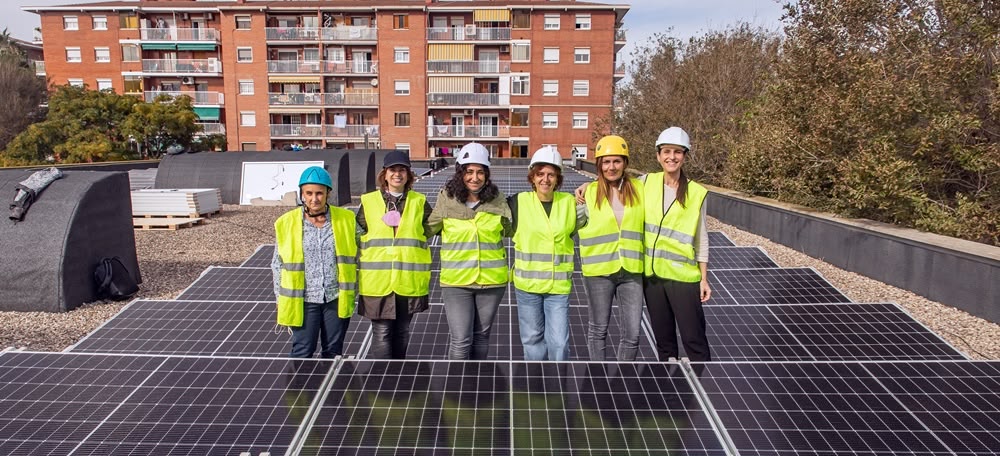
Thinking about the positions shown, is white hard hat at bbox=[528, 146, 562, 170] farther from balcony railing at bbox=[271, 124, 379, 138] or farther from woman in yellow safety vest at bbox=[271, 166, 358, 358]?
balcony railing at bbox=[271, 124, 379, 138]

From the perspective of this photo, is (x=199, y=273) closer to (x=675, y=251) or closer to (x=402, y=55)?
(x=675, y=251)

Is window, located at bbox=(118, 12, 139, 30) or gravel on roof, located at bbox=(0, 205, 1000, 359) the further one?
window, located at bbox=(118, 12, 139, 30)

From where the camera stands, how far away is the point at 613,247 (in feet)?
14.9

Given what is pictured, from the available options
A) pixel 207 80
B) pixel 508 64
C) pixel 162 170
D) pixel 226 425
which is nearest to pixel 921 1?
pixel 226 425

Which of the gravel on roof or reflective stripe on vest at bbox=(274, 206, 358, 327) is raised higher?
reflective stripe on vest at bbox=(274, 206, 358, 327)

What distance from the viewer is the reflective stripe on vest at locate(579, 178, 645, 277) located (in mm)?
4535

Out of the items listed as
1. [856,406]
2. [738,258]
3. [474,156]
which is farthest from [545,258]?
[738,258]

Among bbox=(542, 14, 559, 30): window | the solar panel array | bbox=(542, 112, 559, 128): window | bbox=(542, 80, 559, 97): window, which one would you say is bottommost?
the solar panel array

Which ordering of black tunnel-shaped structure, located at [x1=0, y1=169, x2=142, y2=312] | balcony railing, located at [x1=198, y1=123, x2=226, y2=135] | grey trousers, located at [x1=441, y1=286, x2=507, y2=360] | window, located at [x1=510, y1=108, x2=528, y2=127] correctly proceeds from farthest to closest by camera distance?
balcony railing, located at [x1=198, y1=123, x2=226, y2=135] < window, located at [x1=510, y1=108, x2=528, y2=127] < black tunnel-shaped structure, located at [x1=0, y1=169, x2=142, y2=312] < grey trousers, located at [x1=441, y1=286, x2=507, y2=360]

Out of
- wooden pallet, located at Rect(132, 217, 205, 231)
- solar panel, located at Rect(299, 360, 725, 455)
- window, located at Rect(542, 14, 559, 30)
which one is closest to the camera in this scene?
solar panel, located at Rect(299, 360, 725, 455)

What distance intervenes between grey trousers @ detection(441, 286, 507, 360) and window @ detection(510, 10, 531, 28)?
1861 inches

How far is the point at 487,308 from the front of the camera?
4.63 m

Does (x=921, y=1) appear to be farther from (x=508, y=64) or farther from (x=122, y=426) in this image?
(x=508, y=64)

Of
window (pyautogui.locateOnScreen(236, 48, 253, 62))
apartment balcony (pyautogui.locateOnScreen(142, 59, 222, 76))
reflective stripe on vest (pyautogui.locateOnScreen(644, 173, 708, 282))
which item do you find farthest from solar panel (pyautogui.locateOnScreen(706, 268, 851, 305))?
apartment balcony (pyautogui.locateOnScreen(142, 59, 222, 76))
